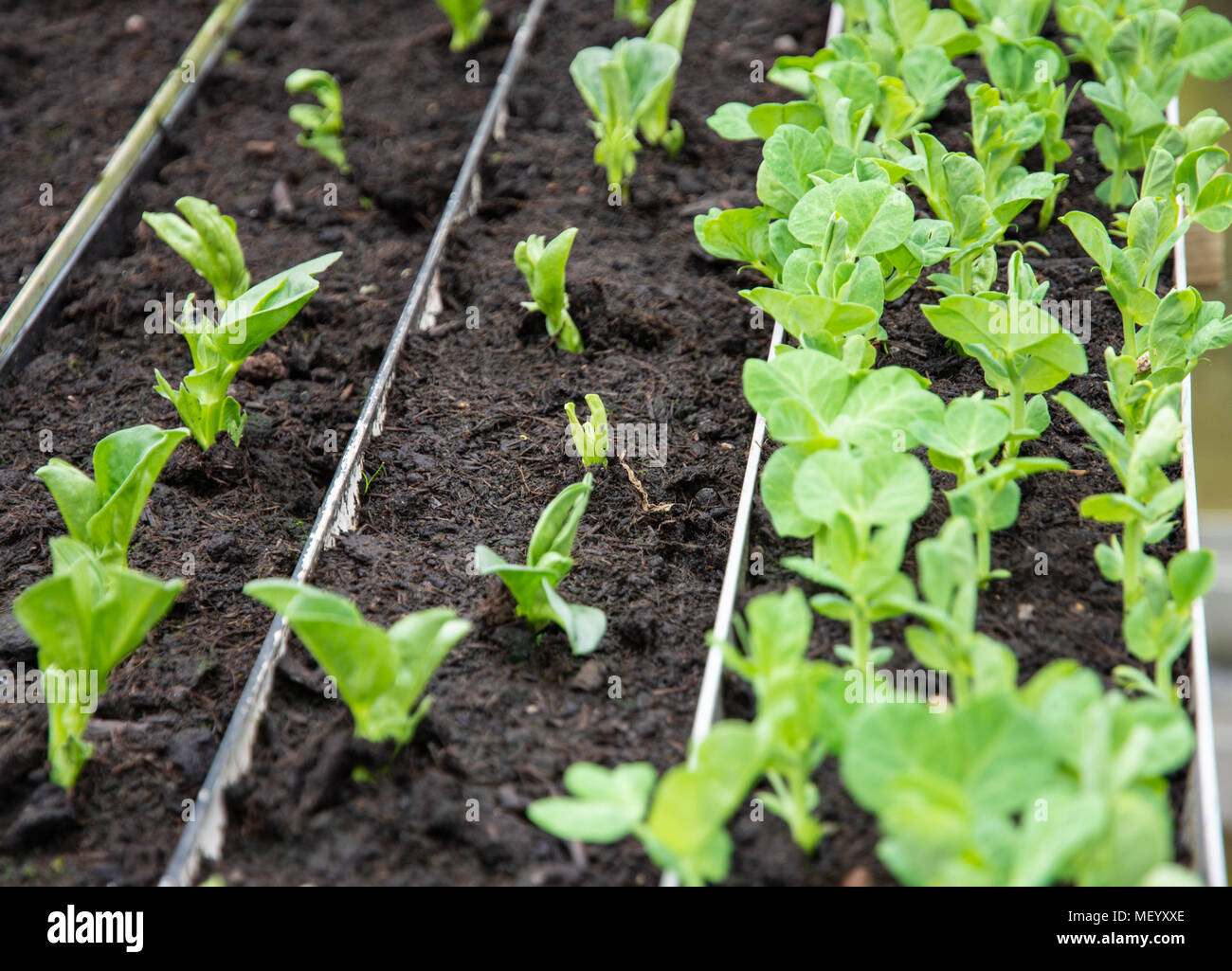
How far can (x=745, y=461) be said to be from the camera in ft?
6.08

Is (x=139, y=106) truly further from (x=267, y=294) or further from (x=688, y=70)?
(x=267, y=294)

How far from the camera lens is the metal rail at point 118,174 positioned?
7.25 ft

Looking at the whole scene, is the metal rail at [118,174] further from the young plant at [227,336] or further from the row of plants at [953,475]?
the row of plants at [953,475]

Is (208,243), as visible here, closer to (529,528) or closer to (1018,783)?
(529,528)

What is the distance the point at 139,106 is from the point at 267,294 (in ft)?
5.45

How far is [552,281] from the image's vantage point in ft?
6.53

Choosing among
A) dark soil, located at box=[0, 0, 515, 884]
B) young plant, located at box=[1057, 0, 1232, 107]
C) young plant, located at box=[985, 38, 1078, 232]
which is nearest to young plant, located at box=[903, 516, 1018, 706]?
dark soil, located at box=[0, 0, 515, 884]

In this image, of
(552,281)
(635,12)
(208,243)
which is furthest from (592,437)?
(635,12)

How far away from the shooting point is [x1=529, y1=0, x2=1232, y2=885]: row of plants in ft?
3.14

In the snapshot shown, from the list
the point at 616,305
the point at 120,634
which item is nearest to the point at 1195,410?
the point at 616,305

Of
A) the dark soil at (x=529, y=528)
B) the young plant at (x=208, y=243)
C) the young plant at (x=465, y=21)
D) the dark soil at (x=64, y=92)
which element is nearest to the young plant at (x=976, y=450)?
the dark soil at (x=529, y=528)

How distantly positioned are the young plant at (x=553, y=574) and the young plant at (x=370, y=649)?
6.0 inches

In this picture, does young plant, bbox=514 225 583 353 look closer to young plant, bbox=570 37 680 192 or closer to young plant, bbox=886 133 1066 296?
young plant, bbox=570 37 680 192

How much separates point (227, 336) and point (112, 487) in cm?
31
